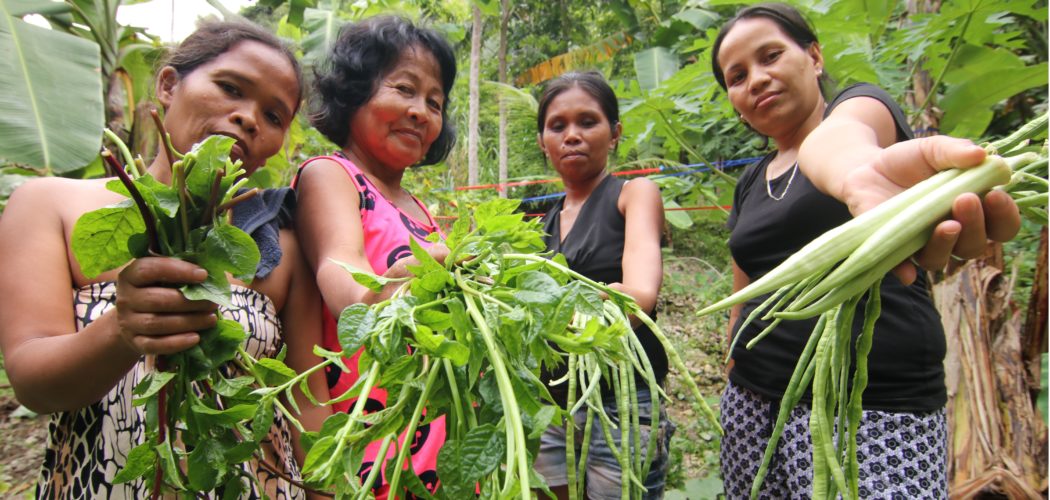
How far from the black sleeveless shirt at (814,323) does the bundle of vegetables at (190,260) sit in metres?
1.01

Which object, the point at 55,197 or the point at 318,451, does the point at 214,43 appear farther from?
the point at 318,451

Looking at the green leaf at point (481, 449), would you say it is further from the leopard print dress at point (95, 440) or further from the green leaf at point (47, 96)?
the green leaf at point (47, 96)

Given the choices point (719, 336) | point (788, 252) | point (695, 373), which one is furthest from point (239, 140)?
point (719, 336)

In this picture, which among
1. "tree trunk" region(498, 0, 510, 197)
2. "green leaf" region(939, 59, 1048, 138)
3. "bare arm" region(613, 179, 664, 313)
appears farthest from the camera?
"tree trunk" region(498, 0, 510, 197)

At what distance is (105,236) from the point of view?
0.54 m

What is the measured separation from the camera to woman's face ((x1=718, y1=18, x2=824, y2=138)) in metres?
1.30

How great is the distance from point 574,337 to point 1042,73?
2225 mm

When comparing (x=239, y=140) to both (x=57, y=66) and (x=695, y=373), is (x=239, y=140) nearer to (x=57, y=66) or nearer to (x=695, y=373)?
(x=57, y=66)

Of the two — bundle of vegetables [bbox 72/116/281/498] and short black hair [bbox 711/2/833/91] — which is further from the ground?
short black hair [bbox 711/2/833/91]

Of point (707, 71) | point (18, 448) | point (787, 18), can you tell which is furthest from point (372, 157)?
point (18, 448)

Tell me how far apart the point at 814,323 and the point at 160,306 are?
1.13 metres

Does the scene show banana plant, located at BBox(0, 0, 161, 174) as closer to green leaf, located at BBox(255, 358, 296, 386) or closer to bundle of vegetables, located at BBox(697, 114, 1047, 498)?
green leaf, located at BBox(255, 358, 296, 386)

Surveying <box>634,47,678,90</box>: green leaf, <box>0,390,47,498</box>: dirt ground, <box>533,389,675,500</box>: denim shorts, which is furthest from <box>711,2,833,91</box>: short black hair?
<box>0,390,47,498</box>: dirt ground

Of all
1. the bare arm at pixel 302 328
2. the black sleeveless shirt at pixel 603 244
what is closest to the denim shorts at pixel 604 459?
the black sleeveless shirt at pixel 603 244
